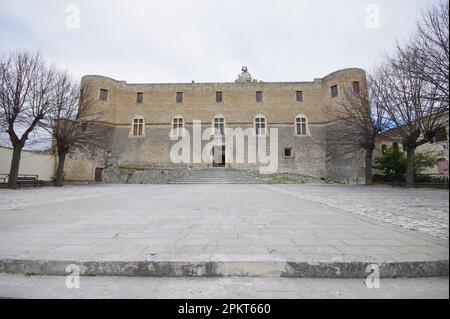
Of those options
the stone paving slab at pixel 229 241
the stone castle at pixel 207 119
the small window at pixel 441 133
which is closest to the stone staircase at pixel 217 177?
the stone castle at pixel 207 119

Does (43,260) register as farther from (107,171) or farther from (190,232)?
(107,171)

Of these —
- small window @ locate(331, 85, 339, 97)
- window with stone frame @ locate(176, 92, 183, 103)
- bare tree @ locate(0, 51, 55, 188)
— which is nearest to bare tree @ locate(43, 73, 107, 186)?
bare tree @ locate(0, 51, 55, 188)

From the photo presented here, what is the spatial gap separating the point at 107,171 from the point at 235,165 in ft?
46.9

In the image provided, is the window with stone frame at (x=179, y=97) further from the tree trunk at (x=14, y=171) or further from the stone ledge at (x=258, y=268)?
the stone ledge at (x=258, y=268)

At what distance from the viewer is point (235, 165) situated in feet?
92.7

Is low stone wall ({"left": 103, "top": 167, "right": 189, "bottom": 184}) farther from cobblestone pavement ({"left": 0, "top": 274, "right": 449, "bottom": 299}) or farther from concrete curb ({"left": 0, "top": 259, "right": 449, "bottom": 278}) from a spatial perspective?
cobblestone pavement ({"left": 0, "top": 274, "right": 449, "bottom": 299})

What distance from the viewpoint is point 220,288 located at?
7.54 feet

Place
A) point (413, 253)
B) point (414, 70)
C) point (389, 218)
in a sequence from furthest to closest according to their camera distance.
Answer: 1. point (414, 70)
2. point (389, 218)
3. point (413, 253)

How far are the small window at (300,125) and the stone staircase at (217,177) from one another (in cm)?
984

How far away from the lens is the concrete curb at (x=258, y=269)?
2.55 meters

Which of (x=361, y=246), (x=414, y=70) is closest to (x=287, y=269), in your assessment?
(x=361, y=246)

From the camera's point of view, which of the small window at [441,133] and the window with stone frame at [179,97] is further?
the window with stone frame at [179,97]
